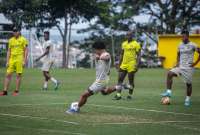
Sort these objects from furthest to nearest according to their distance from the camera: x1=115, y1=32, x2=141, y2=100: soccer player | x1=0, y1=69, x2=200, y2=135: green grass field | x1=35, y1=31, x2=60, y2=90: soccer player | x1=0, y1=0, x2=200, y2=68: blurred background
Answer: x1=0, y1=0, x2=200, y2=68: blurred background → x1=35, y1=31, x2=60, y2=90: soccer player → x1=115, y1=32, x2=141, y2=100: soccer player → x1=0, y1=69, x2=200, y2=135: green grass field

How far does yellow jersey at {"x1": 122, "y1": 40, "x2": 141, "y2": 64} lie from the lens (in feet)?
75.2

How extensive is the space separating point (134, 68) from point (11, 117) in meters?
7.18

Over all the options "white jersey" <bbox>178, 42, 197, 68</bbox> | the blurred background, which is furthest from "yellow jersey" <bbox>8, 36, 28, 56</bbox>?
the blurred background

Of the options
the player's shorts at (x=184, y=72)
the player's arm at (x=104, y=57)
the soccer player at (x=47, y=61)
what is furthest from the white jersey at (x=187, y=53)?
the soccer player at (x=47, y=61)

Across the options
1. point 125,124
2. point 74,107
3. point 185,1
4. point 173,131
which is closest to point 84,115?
point 74,107

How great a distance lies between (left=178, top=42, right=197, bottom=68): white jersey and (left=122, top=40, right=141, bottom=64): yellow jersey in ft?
8.24

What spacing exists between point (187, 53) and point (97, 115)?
4316 millimetres

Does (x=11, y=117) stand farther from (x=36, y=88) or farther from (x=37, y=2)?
(x=37, y=2)

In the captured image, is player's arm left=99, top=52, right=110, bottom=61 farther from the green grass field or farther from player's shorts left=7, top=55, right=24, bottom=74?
player's shorts left=7, top=55, right=24, bottom=74

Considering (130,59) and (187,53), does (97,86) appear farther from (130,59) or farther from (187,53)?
(130,59)

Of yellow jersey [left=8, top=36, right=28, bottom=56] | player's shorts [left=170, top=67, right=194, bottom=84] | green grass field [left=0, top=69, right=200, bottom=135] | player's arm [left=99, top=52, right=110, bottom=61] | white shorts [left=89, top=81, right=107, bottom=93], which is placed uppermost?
yellow jersey [left=8, top=36, right=28, bottom=56]

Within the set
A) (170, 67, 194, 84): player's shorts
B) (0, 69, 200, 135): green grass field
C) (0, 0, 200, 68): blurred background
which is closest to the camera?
(0, 69, 200, 135): green grass field

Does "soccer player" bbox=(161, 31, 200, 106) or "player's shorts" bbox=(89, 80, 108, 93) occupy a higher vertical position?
"soccer player" bbox=(161, 31, 200, 106)

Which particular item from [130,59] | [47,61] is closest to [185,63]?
[130,59]
